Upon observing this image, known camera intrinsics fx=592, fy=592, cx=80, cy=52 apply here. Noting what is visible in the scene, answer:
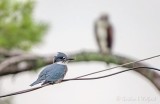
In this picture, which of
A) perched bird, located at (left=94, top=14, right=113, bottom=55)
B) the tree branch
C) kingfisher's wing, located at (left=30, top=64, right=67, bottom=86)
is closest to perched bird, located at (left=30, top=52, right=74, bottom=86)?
kingfisher's wing, located at (left=30, top=64, right=67, bottom=86)

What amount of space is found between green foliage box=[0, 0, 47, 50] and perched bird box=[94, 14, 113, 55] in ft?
1.69

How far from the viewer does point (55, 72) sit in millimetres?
1795

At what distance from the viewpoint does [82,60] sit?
404 cm

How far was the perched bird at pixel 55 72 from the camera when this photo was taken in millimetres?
1752

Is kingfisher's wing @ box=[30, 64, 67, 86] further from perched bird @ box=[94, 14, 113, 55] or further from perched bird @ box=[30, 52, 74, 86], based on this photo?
perched bird @ box=[94, 14, 113, 55]

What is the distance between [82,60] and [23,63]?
0.44 m

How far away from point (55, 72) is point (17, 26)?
2.92 meters

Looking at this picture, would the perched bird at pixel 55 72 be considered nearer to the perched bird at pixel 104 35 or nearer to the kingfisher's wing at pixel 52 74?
the kingfisher's wing at pixel 52 74

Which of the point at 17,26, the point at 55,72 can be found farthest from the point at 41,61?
the point at 55,72

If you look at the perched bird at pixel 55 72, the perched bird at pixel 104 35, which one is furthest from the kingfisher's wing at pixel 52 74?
the perched bird at pixel 104 35

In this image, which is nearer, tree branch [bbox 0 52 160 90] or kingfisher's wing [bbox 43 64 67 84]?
kingfisher's wing [bbox 43 64 67 84]

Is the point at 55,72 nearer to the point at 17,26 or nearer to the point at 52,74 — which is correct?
the point at 52,74

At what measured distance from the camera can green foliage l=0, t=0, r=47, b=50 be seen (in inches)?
182

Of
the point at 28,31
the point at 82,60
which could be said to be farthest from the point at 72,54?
the point at 28,31
